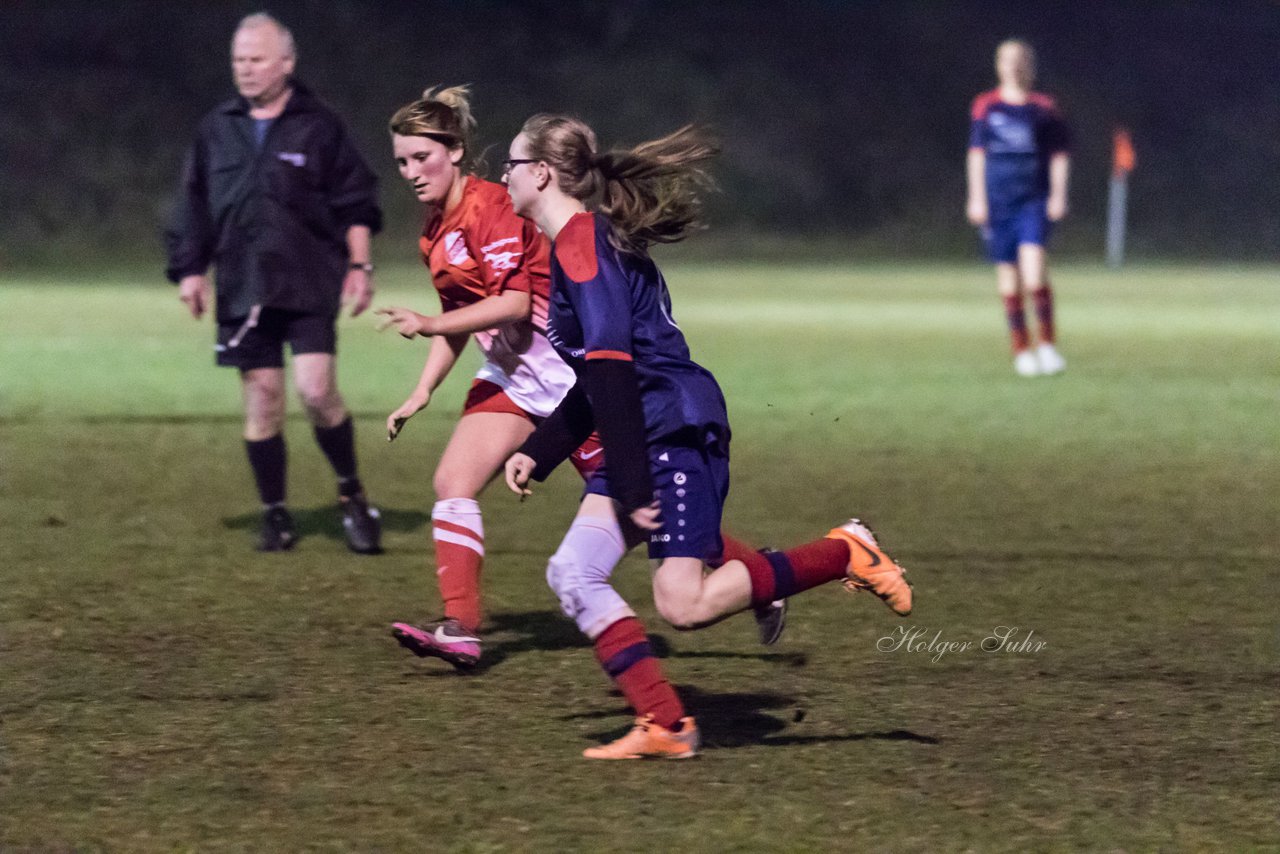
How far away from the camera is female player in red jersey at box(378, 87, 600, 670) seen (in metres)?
5.72

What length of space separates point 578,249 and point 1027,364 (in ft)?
35.2

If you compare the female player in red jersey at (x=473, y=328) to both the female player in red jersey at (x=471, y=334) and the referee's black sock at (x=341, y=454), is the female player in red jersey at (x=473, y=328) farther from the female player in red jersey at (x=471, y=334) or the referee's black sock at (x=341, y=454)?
the referee's black sock at (x=341, y=454)

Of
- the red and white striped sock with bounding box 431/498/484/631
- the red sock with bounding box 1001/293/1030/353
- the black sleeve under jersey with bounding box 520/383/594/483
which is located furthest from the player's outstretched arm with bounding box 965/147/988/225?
the black sleeve under jersey with bounding box 520/383/594/483

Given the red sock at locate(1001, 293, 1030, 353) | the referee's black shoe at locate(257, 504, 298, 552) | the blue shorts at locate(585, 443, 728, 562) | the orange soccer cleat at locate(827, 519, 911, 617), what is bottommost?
the red sock at locate(1001, 293, 1030, 353)

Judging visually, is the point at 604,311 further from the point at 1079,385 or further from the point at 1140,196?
the point at 1140,196

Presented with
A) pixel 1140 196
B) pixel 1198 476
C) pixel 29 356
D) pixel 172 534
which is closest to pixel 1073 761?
pixel 172 534

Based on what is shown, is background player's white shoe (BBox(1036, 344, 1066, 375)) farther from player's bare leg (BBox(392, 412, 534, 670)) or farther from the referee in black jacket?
player's bare leg (BBox(392, 412, 534, 670))

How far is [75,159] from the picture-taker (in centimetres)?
3766

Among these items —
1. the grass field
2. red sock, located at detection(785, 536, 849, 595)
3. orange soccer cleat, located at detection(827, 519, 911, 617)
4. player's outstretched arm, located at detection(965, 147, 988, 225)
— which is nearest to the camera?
the grass field

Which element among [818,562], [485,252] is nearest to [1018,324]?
[485,252]

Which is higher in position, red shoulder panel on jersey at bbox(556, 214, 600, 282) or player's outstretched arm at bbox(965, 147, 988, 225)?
red shoulder panel on jersey at bbox(556, 214, 600, 282)

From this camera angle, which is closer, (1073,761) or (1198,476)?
(1073,761)

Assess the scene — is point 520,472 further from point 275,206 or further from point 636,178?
point 275,206

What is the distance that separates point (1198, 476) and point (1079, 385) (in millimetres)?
4516
